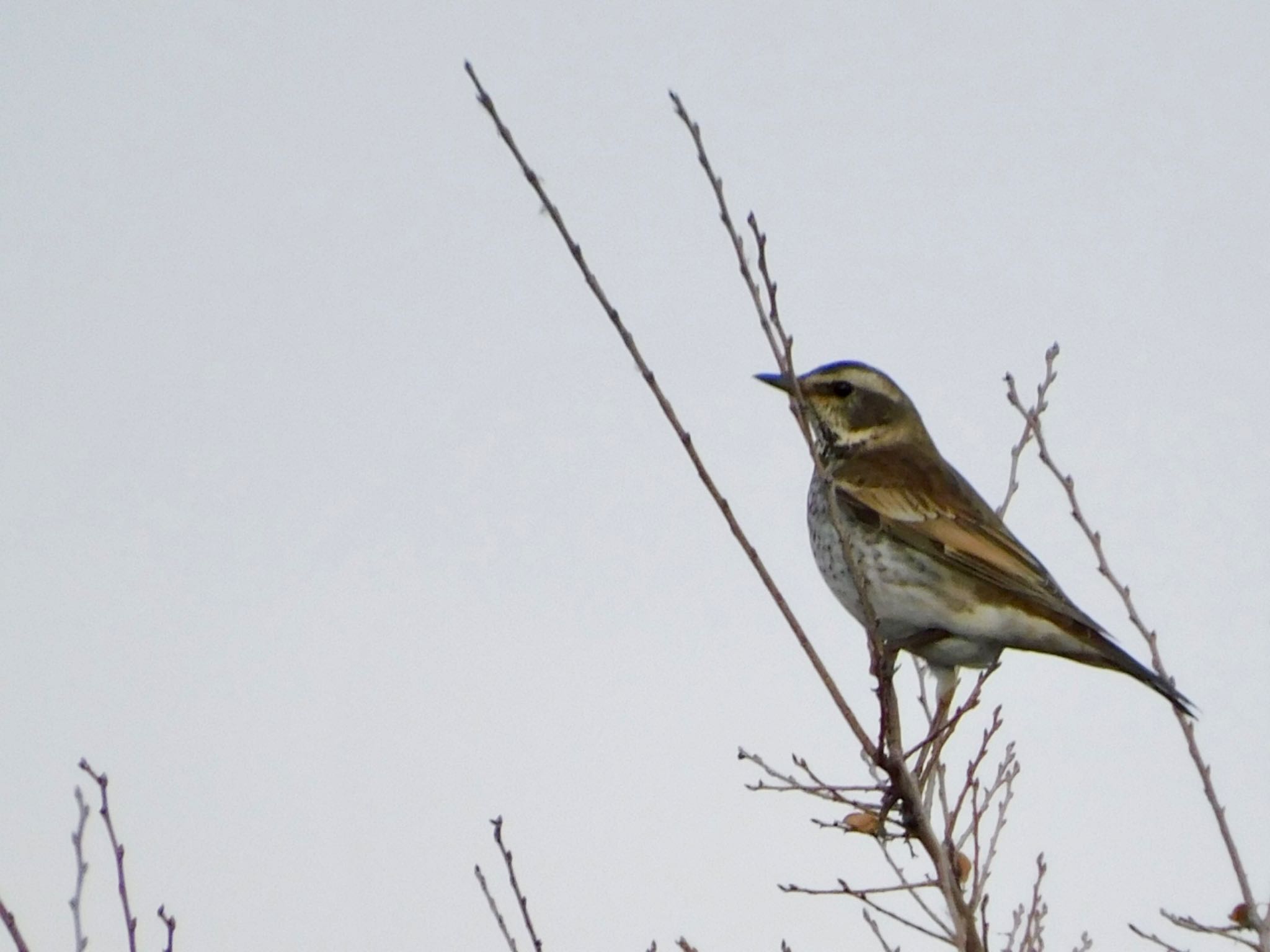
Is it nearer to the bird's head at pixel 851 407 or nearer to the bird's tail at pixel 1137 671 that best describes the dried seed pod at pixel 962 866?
the bird's tail at pixel 1137 671

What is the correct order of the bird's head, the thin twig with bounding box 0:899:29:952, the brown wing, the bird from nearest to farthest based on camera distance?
the thin twig with bounding box 0:899:29:952 < the bird < the brown wing < the bird's head

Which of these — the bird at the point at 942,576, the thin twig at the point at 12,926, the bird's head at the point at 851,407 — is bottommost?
the thin twig at the point at 12,926

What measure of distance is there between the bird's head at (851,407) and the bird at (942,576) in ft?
1.90

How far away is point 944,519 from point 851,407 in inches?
56.8

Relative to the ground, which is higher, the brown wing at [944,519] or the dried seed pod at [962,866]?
the brown wing at [944,519]

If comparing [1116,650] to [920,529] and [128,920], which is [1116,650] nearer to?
[920,529]

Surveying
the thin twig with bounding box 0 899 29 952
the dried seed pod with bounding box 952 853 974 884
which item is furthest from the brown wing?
the thin twig with bounding box 0 899 29 952

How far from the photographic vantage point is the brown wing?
7.21m

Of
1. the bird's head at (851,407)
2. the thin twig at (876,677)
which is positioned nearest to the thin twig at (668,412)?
the thin twig at (876,677)

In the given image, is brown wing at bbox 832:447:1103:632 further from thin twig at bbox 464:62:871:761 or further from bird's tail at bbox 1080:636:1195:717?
thin twig at bbox 464:62:871:761

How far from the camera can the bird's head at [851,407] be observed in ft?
29.1

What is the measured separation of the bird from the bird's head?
0.58 m

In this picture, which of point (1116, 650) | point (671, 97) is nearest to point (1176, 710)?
point (1116, 650)

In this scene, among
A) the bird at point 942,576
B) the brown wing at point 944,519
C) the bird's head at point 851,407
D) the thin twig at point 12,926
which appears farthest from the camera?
the bird's head at point 851,407
